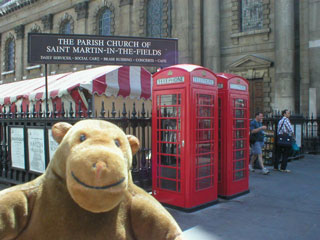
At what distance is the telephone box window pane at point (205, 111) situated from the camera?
5.38 metres

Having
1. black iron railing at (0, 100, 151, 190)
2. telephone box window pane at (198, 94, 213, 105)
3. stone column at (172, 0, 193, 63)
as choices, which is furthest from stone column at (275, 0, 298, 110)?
telephone box window pane at (198, 94, 213, 105)

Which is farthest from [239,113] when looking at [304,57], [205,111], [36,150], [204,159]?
[304,57]

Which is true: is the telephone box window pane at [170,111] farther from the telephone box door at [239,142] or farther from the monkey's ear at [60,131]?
the monkey's ear at [60,131]

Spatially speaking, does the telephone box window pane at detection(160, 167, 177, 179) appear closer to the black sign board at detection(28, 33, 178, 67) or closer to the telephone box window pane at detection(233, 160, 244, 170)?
the telephone box window pane at detection(233, 160, 244, 170)

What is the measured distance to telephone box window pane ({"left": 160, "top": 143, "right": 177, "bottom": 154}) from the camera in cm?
541

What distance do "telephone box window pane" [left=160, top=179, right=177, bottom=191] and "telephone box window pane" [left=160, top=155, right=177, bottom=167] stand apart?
0.31 metres

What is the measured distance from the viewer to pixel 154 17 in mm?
21734

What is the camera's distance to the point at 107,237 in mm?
2062

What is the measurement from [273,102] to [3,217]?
1630 centimetres

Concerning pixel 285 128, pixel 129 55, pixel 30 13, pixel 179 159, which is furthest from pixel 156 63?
pixel 30 13

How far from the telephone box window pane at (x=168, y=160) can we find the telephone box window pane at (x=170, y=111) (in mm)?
727

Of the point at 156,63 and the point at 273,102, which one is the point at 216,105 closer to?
the point at 156,63

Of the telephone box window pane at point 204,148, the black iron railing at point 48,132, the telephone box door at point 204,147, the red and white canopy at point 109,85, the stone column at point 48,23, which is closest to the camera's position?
the telephone box door at point 204,147

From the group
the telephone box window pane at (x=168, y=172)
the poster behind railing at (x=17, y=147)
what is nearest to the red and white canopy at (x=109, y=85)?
the poster behind railing at (x=17, y=147)
